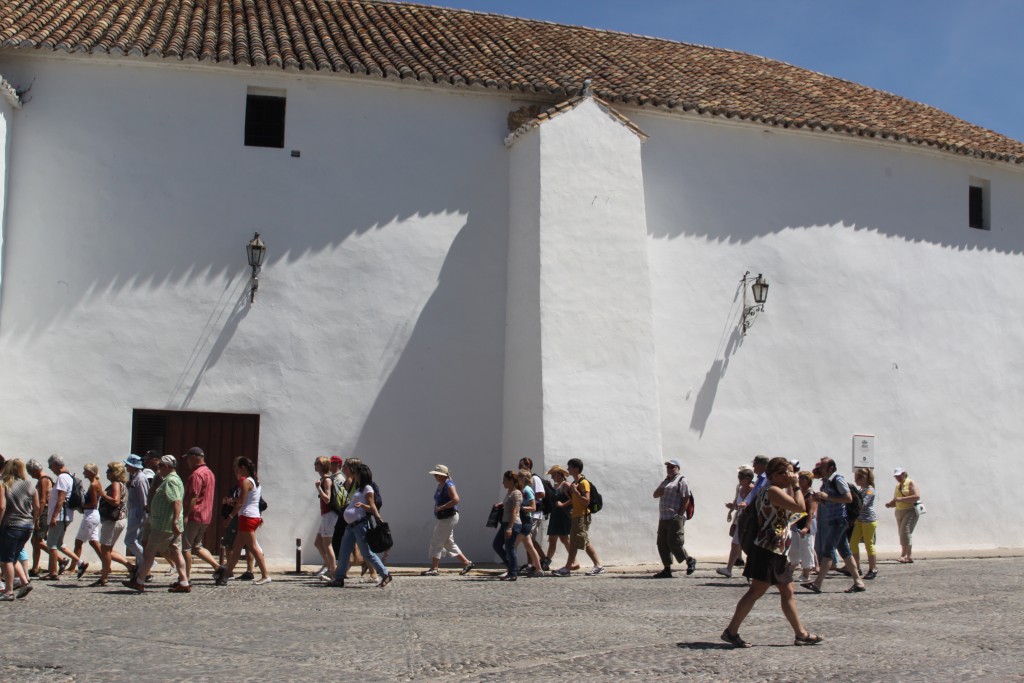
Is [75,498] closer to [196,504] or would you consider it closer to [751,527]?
[196,504]

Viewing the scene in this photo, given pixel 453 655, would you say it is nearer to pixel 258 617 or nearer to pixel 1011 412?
Answer: pixel 258 617

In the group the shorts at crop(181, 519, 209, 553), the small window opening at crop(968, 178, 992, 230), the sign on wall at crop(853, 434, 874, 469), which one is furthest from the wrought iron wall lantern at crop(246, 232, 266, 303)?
the small window opening at crop(968, 178, 992, 230)

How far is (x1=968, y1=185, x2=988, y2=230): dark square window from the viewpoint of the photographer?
66.0 feet

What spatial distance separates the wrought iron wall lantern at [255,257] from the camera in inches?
623

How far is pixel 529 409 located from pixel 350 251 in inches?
131

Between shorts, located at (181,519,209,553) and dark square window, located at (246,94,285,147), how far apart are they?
602cm

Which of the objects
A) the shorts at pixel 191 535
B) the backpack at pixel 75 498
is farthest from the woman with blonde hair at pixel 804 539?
the backpack at pixel 75 498

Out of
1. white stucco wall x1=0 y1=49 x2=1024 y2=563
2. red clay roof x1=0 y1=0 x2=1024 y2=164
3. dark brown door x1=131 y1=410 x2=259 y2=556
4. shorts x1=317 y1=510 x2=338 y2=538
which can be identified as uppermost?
red clay roof x1=0 y1=0 x2=1024 y2=164

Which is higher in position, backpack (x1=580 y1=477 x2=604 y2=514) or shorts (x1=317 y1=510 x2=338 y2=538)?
backpack (x1=580 y1=477 x2=604 y2=514)

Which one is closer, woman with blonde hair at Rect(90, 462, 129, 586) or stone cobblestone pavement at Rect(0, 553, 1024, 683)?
stone cobblestone pavement at Rect(0, 553, 1024, 683)

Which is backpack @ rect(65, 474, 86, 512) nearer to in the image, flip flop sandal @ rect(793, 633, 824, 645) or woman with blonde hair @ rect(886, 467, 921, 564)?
flip flop sandal @ rect(793, 633, 824, 645)

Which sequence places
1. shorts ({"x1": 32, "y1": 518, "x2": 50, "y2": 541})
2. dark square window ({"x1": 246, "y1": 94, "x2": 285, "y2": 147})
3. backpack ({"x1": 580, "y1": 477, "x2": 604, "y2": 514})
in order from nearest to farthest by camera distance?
shorts ({"x1": 32, "y1": 518, "x2": 50, "y2": 541}) < backpack ({"x1": 580, "y1": 477, "x2": 604, "y2": 514}) < dark square window ({"x1": 246, "y1": 94, "x2": 285, "y2": 147})

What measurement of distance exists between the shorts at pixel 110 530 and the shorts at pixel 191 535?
0.85 metres

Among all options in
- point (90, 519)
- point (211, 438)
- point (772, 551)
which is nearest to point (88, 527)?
point (90, 519)
